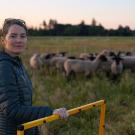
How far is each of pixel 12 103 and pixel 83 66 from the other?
37.4ft

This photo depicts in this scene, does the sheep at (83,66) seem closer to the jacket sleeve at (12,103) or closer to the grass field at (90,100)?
the grass field at (90,100)

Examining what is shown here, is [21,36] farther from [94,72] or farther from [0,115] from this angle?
[94,72]

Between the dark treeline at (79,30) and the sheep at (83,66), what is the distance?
7183 cm

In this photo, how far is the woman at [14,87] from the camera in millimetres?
3447

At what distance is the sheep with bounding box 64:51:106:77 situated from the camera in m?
14.6

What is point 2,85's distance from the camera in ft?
11.3

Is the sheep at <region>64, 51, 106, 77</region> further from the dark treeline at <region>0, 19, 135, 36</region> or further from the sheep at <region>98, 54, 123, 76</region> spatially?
the dark treeline at <region>0, 19, 135, 36</region>

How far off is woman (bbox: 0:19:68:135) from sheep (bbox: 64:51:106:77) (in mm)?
10781

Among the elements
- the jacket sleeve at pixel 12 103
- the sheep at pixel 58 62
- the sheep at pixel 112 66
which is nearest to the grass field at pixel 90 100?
the sheep at pixel 112 66

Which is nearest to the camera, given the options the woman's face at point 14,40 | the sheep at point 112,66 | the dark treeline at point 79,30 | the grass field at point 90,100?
the woman's face at point 14,40

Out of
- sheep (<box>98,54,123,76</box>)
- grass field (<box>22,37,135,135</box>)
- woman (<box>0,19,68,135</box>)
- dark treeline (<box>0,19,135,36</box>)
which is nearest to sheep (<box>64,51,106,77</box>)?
sheep (<box>98,54,123,76</box>)

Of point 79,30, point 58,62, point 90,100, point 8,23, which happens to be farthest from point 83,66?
point 79,30

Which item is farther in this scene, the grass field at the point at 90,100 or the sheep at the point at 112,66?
the sheep at the point at 112,66

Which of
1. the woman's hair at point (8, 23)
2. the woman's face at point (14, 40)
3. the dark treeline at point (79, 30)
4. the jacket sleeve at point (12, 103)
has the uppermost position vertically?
the woman's hair at point (8, 23)
